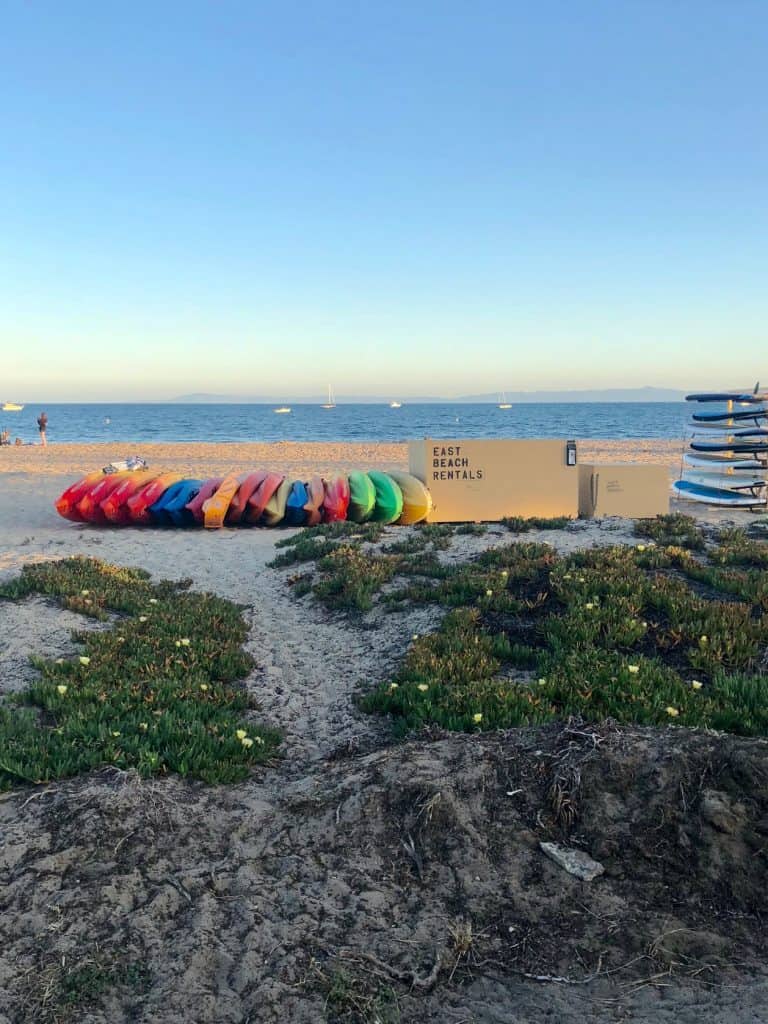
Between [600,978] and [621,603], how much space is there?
4.12m

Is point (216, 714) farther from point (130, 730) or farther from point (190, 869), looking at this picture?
point (190, 869)

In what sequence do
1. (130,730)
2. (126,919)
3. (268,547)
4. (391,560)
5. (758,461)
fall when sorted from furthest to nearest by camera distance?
1. (758,461)
2. (268,547)
3. (391,560)
4. (130,730)
5. (126,919)

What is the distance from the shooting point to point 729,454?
16.9 meters

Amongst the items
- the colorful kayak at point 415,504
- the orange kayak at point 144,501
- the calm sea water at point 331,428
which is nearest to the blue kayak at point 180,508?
the orange kayak at point 144,501

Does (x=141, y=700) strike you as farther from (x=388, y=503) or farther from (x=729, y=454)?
(x=729, y=454)

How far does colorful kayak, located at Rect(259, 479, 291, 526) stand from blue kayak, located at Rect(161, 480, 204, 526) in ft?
4.33

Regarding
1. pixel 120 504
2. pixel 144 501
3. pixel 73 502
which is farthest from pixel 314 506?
pixel 73 502

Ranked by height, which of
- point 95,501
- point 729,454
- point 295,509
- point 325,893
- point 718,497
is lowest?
point 325,893

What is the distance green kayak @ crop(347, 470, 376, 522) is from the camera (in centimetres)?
1351

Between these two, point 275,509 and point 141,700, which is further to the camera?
point 275,509

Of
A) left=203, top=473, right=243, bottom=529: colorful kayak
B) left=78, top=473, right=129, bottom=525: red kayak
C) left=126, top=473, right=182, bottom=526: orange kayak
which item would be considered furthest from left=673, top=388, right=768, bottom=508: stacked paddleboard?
left=78, top=473, right=129, bottom=525: red kayak

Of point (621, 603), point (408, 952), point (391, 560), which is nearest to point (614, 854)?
point (408, 952)

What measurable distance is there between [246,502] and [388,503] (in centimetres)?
274

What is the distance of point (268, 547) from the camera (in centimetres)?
1182
